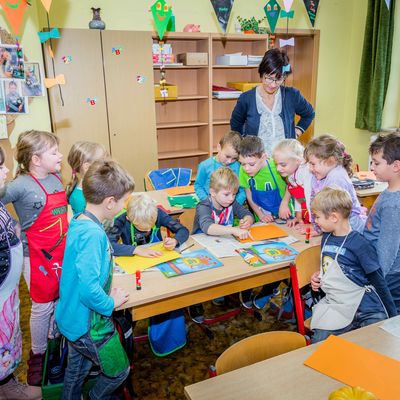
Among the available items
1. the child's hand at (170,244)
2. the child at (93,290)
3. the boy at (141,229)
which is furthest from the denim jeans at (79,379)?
the child's hand at (170,244)


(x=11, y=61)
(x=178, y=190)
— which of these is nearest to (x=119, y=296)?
(x=178, y=190)

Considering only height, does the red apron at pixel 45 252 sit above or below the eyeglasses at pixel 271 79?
below

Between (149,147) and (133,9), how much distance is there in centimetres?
161

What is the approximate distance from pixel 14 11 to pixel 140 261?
262cm

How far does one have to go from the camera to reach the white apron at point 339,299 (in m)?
1.83

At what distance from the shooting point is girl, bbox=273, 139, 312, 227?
252cm

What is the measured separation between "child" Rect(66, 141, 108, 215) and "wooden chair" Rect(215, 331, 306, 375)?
1.35 metres

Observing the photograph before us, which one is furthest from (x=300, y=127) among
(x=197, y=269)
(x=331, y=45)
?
(x=331, y=45)

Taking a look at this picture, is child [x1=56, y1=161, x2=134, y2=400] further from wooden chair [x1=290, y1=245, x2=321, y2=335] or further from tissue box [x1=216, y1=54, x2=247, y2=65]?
tissue box [x1=216, y1=54, x2=247, y2=65]

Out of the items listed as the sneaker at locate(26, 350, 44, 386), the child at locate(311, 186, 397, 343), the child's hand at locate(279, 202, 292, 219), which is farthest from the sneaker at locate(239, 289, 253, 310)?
the sneaker at locate(26, 350, 44, 386)

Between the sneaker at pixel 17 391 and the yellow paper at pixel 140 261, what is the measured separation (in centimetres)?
81

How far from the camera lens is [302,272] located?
1.98m

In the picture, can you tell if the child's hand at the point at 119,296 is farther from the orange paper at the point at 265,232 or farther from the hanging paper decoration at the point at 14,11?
the hanging paper decoration at the point at 14,11

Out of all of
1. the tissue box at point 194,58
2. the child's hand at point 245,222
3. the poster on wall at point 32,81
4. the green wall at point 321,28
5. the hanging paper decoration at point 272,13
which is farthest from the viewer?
the tissue box at point 194,58
